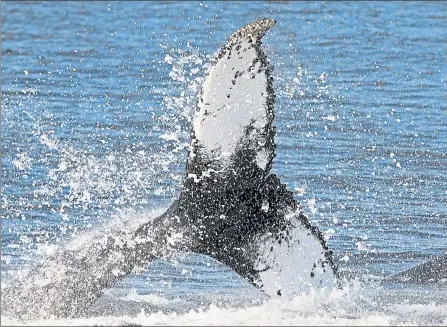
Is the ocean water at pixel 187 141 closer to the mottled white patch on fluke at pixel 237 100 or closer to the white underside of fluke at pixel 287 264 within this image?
the white underside of fluke at pixel 287 264

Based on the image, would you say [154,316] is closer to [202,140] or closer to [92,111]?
[202,140]

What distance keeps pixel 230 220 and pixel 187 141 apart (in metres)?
9.94

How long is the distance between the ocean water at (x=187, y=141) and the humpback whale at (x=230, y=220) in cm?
25

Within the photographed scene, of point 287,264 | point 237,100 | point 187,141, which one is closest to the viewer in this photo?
point 237,100

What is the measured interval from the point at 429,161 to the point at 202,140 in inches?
381

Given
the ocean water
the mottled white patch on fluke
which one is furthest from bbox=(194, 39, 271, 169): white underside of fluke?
the ocean water

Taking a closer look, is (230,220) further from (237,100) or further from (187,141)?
(187,141)

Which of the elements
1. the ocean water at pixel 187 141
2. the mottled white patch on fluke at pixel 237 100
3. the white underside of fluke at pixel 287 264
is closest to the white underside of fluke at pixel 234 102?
the mottled white patch on fluke at pixel 237 100

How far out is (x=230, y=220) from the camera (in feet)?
38.2

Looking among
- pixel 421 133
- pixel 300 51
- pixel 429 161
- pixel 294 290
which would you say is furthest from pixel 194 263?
pixel 300 51

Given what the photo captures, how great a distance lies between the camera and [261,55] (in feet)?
37.6

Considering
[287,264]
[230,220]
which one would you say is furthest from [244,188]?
[287,264]

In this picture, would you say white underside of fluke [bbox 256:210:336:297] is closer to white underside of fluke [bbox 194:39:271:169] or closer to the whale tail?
the whale tail

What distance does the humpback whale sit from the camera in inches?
449
